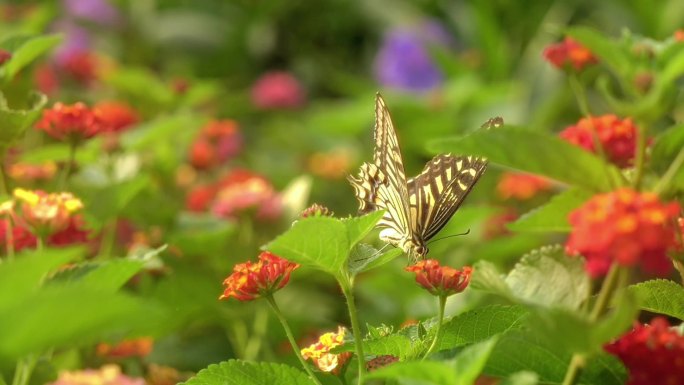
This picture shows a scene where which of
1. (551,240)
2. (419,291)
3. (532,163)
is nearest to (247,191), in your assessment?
(419,291)

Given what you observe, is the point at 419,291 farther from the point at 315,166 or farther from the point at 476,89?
the point at 476,89

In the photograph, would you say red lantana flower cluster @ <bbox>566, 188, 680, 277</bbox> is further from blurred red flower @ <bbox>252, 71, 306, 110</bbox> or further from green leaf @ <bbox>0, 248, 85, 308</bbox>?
blurred red flower @ <bbox>252, 71, 306, 110</bbox>

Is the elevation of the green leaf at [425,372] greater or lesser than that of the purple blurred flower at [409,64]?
greater

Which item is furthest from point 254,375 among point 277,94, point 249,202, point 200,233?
point 277,94

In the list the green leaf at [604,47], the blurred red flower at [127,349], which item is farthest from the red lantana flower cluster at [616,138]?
the blurred red flower at [127,349]

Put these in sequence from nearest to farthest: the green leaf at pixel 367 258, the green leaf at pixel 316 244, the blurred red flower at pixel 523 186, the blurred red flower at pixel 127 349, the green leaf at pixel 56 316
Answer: the green leaf at pixel 56 316 → the green leaf at pixel 316 244 → the green leaf at pixel 367 258 → the blurred red flower at pixel 127 349 → the blurred red flower at pixel 523 186

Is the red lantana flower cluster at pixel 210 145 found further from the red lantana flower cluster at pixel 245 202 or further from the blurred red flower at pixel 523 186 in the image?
the blurred red flower at pixel 523 186
